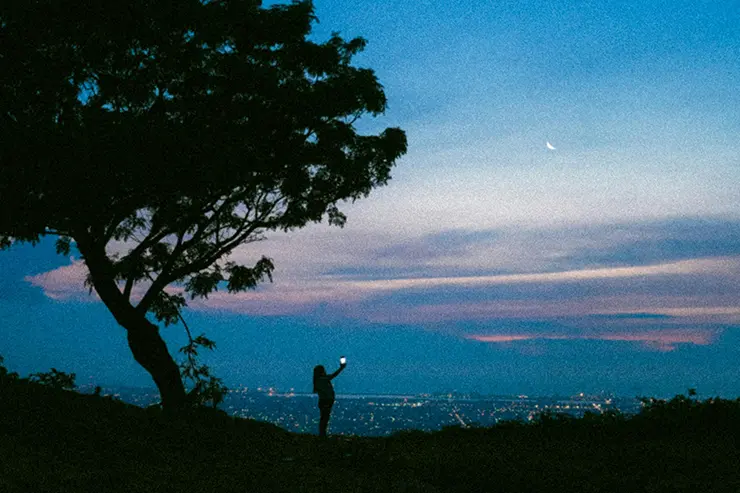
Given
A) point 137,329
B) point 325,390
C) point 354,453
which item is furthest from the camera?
point 325,390

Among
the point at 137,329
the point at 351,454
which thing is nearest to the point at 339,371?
the point at 137,329

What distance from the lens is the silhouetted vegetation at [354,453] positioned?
384 inches

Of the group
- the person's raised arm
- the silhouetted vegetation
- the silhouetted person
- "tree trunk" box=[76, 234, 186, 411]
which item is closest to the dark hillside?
the silhouetted vegetation

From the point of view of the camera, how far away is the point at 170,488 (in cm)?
916

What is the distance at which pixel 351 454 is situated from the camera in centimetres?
1231

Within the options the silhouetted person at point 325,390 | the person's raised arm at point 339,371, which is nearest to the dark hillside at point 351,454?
the silhouetted person at point 325,390

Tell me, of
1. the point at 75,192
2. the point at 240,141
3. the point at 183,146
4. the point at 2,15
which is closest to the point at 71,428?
the point at 75,192

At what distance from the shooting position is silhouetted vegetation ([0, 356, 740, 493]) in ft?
32.0

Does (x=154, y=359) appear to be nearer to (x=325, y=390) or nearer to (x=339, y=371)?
(x=325, y=390)

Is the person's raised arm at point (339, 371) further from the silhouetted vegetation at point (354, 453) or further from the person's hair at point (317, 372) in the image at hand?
the silhouetted vegetation at point (354, 453)

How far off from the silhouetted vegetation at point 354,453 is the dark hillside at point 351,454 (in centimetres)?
3

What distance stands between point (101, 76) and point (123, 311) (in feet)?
20.5

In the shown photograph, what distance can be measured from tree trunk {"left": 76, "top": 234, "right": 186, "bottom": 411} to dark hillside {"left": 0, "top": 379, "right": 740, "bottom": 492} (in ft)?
8.15

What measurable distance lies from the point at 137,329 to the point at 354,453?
8199 mm
